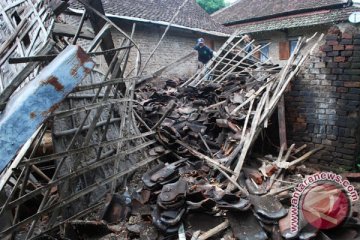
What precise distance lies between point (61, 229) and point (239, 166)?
2356 millimetres

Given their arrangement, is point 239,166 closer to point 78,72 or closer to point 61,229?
point 61,229

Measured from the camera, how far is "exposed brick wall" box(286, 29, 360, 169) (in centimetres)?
450

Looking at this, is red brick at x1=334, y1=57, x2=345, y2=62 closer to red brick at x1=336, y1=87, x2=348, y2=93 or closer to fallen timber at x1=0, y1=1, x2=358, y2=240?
red brick at x1=336, y1=87, x2=348, y2=93

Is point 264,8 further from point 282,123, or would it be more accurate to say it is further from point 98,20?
point 98,20

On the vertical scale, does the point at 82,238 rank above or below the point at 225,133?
below

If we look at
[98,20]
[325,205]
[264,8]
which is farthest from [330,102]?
[264,8]

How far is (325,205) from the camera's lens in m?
3.18

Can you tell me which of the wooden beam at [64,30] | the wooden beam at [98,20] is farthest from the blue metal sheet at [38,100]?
the wooden beam at [98,20]

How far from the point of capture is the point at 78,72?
6.97 ft

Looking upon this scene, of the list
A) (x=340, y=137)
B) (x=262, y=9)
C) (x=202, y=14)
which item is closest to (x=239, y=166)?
(x=340, y=137)

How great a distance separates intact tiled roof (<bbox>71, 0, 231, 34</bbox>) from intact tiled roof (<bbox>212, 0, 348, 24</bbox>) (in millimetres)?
2894

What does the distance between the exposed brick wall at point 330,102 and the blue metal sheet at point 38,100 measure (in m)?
3.95

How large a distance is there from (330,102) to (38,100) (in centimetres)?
438

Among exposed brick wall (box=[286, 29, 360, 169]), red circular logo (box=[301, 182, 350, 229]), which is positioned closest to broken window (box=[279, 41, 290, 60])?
exposed brick wall (box=[286, 29, 360, 169])
